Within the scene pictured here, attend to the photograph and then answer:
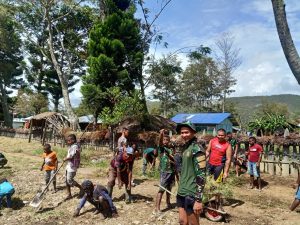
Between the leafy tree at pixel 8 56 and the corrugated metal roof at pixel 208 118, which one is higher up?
the leafy tree at pixel 8 56

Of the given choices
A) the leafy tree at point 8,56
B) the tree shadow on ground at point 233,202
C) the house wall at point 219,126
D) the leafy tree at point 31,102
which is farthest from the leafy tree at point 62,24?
the tree shadow on ground at point 233,202

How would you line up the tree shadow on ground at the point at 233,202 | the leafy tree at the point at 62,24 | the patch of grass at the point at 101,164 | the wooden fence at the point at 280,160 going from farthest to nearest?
1. the leafy tree at the point at 62,24
2. the patch of grass at the point at 101,164
3. the wooden fence at the point at 280,160
4. the tree shadow on ground at the point at 233,202

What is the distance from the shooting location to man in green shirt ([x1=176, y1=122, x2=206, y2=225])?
15.9 feet

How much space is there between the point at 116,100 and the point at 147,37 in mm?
6803

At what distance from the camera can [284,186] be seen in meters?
11.7

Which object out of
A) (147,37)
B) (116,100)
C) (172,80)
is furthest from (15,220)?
(172,80)

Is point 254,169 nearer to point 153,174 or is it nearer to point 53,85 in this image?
point 153,174

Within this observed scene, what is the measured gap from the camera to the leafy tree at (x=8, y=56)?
33.6 m

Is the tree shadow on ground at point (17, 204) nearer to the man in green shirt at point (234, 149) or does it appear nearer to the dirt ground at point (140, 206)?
the dirt ground at point (140, 206)

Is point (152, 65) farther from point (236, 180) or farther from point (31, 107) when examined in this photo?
point (31, 107)

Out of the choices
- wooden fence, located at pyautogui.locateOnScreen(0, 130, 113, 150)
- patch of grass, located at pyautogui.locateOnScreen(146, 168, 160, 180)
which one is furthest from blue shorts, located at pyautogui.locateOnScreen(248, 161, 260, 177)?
wooden fence, located at pyautogui.locateOnScreen(0, 130, 113, 150)

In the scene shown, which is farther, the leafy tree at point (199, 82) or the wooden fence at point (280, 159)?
the leafy tree at point (199, 82)

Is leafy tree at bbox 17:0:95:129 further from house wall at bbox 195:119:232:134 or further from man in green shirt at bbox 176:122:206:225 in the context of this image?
man in green shirt at bbox 176:122:206:225

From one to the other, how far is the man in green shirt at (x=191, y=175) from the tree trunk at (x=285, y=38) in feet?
6.64
